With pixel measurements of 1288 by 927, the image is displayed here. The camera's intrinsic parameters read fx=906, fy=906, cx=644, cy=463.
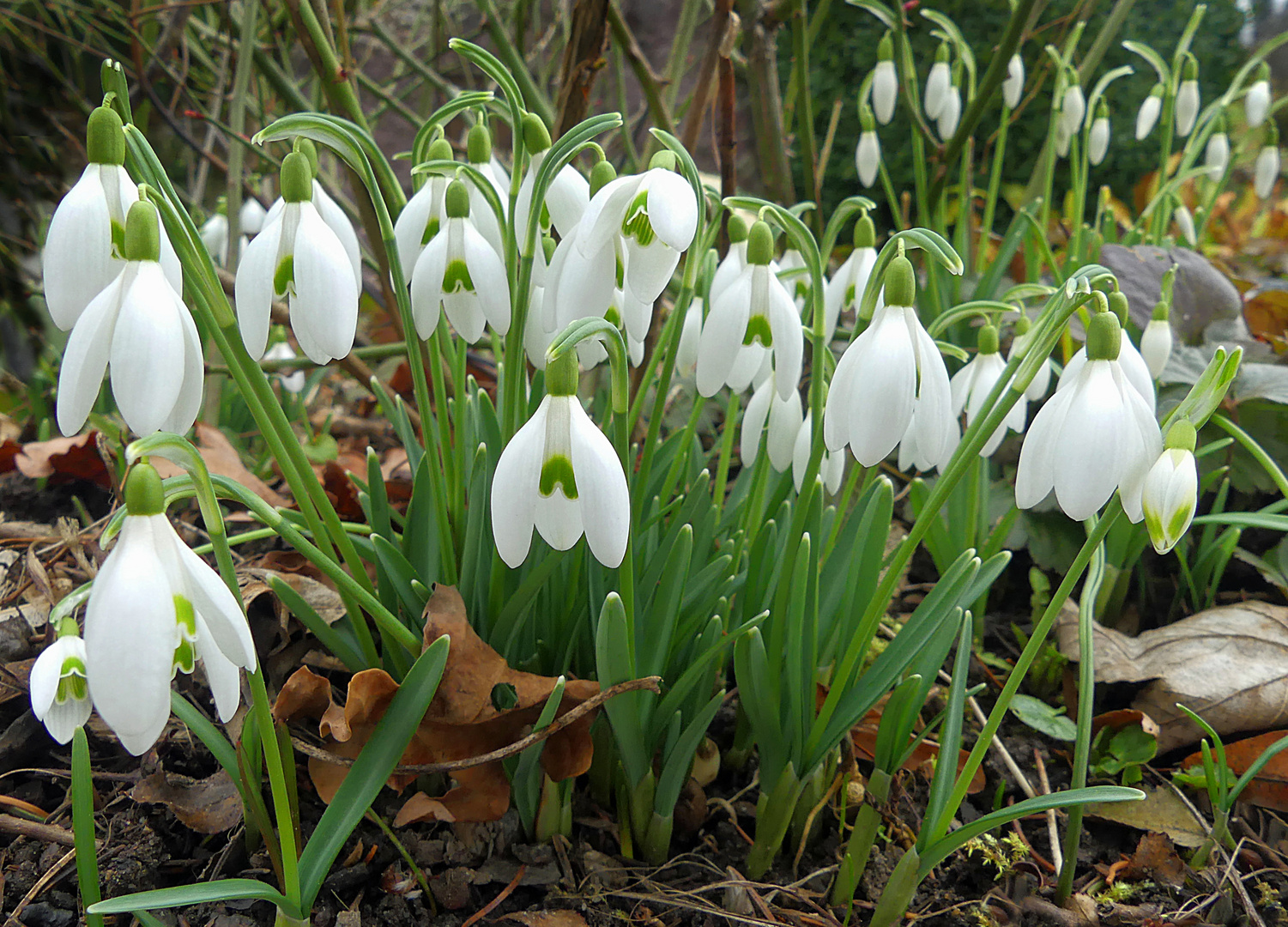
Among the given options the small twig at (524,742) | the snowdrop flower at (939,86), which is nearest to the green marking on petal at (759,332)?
the small twig at (524,742)

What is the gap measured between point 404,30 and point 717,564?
4984mm

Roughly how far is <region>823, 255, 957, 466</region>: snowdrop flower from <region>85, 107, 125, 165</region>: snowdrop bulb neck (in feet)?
2.03

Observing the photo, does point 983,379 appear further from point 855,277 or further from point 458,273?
point 458,273

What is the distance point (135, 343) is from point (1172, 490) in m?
0.77

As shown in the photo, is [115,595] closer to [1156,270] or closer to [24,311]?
[24,311]

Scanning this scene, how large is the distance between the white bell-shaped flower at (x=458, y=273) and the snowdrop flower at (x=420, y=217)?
0.06 m

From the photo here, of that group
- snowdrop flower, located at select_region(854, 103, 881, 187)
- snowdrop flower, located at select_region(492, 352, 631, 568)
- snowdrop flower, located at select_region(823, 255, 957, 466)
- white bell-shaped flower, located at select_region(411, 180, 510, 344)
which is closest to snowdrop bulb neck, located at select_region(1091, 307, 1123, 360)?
snowdrop flower, located at select_region(823, 255, 957, 466)

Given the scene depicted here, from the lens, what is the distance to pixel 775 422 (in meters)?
1.08

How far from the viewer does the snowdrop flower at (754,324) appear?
923 millimetres

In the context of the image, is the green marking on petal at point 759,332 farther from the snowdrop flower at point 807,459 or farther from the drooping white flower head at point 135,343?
the drooping white flower head at point 135,343

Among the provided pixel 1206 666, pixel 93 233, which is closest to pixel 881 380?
pixel 93 233

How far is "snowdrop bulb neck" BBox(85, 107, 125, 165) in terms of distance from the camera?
0.70 meters

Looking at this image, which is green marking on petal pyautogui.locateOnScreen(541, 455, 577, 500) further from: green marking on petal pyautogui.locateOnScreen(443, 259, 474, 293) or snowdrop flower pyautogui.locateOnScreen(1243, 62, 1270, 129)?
snowdrop flower pyautogui.locateOnScreen(1243, 62, 1270, 129)

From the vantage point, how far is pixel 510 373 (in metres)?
0.98
